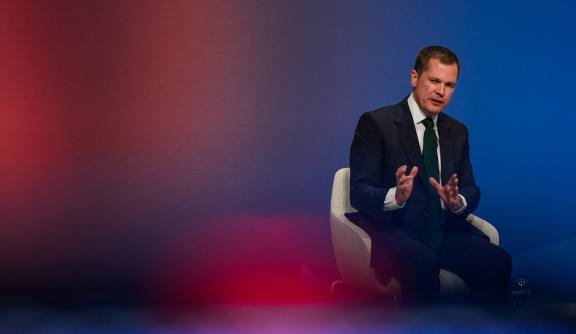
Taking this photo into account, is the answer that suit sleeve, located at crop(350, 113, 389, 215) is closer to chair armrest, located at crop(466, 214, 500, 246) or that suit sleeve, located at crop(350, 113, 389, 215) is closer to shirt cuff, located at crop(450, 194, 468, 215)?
shirt cuff, located at crop(450, 194, 468, 215)

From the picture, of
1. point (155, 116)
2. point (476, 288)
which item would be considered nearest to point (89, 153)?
point (155, 116)

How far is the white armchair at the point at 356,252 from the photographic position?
3.56 m

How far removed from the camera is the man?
11.5 ft

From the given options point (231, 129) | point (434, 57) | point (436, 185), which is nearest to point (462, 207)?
point (436, 185)

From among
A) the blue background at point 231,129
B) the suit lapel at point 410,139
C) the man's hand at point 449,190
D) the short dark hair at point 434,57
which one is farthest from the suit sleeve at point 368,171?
the blue background at point 231,129

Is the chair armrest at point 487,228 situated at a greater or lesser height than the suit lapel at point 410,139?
lesser

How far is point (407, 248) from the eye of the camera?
3498 millimetres

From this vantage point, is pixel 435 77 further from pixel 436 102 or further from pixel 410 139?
pixel 410 139

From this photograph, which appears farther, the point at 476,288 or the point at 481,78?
the point at 481,78

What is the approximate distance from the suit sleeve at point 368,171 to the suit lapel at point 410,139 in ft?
0.34

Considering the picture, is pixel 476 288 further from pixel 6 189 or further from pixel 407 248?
pixel 6 189

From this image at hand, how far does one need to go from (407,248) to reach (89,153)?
86.9 inches

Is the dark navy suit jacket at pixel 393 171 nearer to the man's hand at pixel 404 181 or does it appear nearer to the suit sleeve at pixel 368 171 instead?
the suit sleeve at pixel 368 171

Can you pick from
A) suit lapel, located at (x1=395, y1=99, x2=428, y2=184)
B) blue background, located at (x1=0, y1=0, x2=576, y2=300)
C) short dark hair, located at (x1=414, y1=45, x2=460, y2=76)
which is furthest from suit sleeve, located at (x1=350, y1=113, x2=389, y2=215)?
blue background, located at (x1=0, y1=0, x2=576, y2=300)
